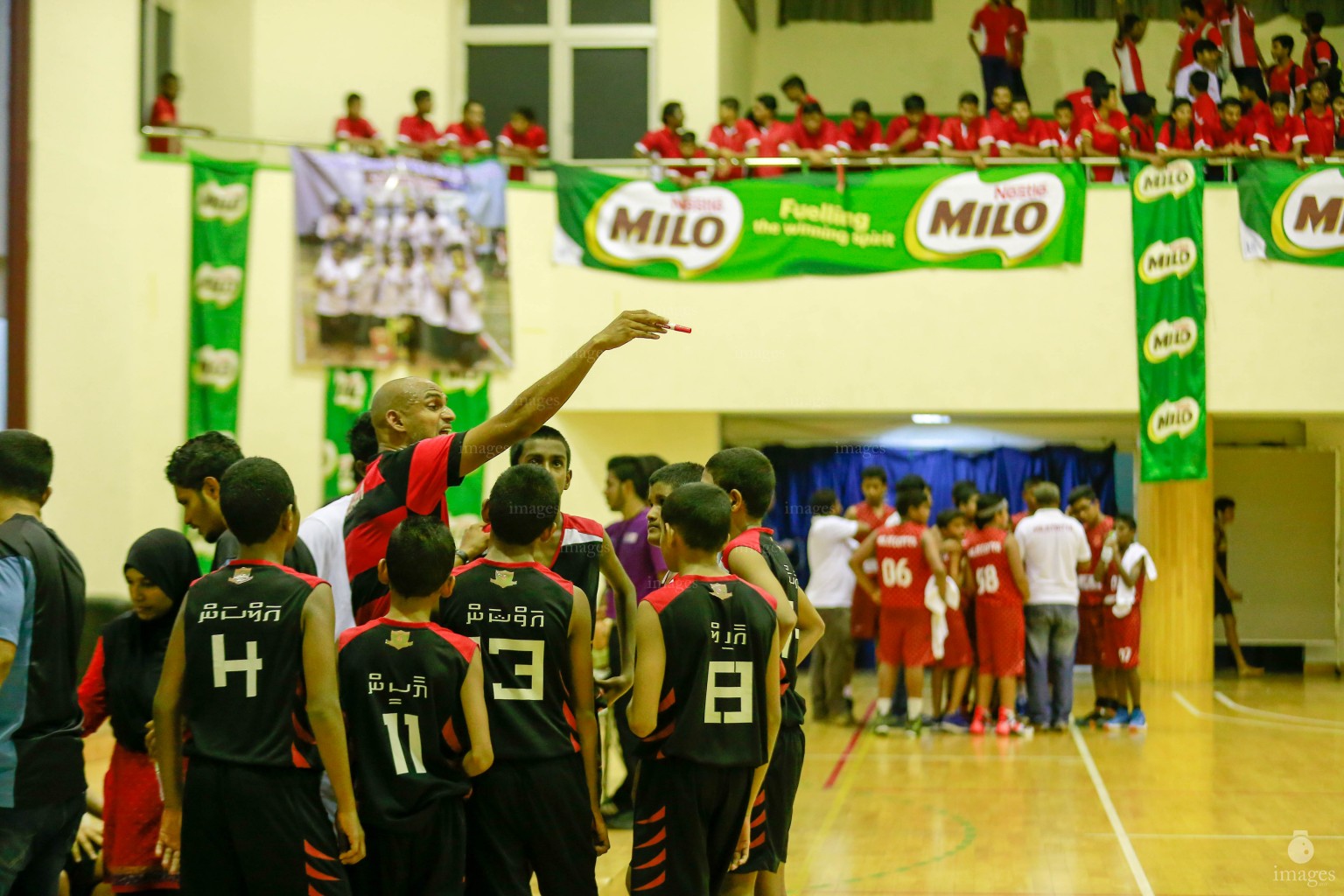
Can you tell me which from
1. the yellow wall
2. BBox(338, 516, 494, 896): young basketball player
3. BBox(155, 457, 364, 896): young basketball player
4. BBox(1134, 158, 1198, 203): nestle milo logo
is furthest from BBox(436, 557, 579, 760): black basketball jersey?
the yellow wall

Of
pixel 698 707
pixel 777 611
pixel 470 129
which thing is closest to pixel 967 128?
pixel 470 129

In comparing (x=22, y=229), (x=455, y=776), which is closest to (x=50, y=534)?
(x=455, y=776)

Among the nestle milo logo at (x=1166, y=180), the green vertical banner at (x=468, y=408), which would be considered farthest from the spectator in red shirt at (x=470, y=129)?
the nestle milo logo at (x=1166, y=180)

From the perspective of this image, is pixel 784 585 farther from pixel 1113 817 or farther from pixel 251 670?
pixel 1113 817

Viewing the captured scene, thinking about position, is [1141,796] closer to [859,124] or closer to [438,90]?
[859,124]

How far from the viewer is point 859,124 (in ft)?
41.7

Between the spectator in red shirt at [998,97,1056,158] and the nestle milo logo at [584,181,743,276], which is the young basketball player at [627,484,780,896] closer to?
the nestle milo logo at [584,181,743,276]

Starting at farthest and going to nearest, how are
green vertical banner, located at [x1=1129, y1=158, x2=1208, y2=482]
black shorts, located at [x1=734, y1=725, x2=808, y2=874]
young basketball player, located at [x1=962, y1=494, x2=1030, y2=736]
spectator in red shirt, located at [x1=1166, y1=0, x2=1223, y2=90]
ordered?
1. spectator in red shirt, located at [x1=1166, y1=0, x2=1223, y2=90]
2. green vertical banner, located at [x1=1129, y1=158, x2=1208, y2=482]
3. young basketball player, located at [x1=962, y1=494, x2=1030, y2=736]
4. black shorts, located at [x1=734, y1=725, x2=808, y2=874]

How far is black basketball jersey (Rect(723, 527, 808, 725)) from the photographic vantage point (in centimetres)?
429

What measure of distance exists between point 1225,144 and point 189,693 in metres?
11.3

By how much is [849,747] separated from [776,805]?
5.61 m

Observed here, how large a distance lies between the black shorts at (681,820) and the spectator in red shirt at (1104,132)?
9255 mm

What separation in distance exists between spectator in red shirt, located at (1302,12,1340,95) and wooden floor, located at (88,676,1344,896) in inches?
253

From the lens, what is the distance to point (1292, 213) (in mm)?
11445
